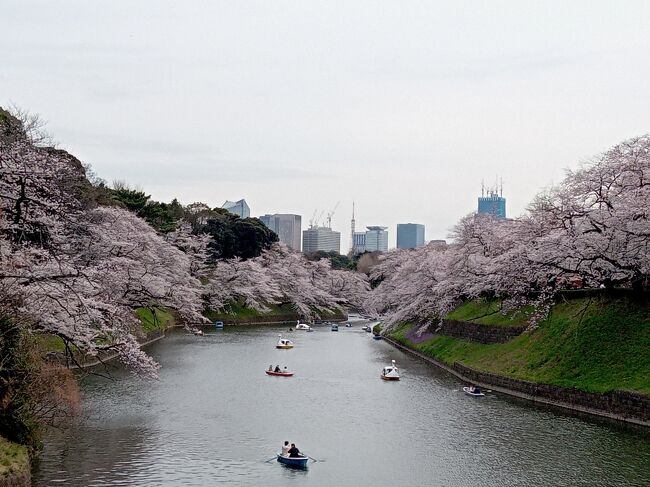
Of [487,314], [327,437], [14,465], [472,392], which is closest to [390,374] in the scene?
[472,392]

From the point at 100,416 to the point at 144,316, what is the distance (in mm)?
38628

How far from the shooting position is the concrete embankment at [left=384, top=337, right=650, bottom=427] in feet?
92.8

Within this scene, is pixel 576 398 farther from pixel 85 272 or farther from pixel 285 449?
pixel 85 272

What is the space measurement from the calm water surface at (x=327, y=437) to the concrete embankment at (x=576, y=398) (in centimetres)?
98

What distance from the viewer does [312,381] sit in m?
41.8

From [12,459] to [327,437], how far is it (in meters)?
12.6

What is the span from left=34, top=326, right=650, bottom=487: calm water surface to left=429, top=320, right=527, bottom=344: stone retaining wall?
4.54 metres

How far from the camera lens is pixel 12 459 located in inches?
715

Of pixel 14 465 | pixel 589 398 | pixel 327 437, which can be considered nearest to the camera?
pixel 14 465

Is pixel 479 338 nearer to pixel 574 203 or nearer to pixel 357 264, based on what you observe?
pixel 574 203

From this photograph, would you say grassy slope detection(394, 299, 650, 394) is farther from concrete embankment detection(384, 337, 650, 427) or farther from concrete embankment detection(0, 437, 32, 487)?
concrete embankment detection(0, 437, 32, 487)

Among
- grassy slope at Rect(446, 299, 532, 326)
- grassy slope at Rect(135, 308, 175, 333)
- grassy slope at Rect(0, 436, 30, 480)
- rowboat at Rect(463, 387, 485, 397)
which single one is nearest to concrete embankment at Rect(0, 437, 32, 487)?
grassy slope at Rect(0, 436, 30, 480)

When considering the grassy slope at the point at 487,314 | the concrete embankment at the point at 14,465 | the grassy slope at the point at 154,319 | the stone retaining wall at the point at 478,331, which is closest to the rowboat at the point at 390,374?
the stone retaining wall at the point at 478,331

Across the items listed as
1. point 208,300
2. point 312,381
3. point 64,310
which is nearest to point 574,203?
point 312,381
